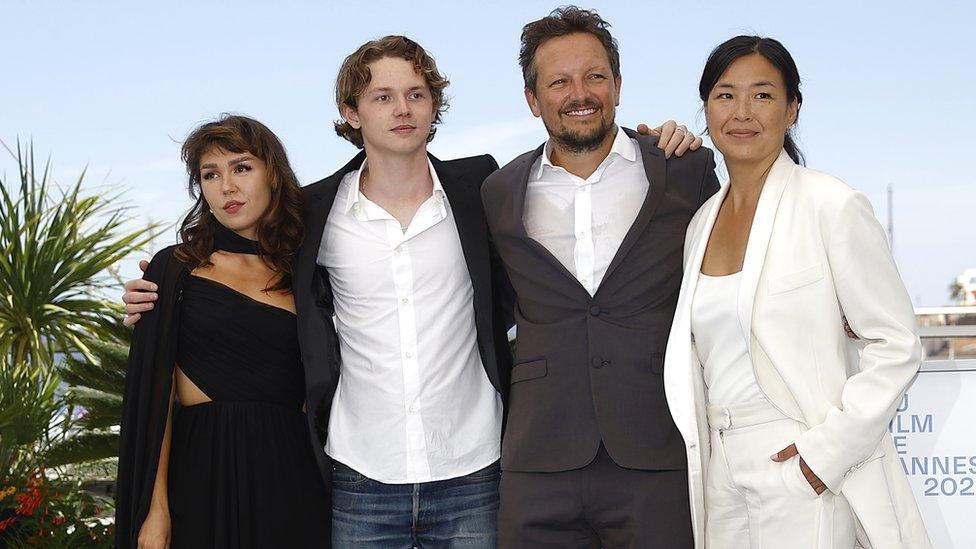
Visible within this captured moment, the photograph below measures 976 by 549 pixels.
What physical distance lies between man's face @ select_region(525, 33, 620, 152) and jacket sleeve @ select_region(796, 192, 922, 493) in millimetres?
830

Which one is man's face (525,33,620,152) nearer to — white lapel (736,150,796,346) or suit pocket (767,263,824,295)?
white lapel (736,150,796,346)

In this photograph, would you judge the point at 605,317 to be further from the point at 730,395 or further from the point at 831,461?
the point at 831,461

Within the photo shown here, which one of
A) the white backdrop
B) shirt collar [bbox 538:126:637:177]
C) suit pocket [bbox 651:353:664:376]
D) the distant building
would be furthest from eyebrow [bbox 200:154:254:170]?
the distant building

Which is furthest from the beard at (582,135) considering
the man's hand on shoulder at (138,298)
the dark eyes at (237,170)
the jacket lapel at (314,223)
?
the man's hand on shoulder at (138,298)

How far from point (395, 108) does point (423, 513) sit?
1.21 metres

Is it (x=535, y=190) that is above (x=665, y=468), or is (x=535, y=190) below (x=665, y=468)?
above

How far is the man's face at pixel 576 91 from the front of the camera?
10.2ft

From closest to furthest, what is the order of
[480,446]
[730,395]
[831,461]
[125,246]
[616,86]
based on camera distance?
[831,461]
[730,395]
[480,446]
[616,86]
[125,246]

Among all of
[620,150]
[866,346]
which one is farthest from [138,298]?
[866,346]

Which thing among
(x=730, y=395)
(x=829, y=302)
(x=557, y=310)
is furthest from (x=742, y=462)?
(x=557, y=310)

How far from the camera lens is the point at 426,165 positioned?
11.0 ft

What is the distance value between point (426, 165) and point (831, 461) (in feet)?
5.07

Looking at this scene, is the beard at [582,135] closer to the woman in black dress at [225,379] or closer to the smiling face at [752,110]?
the smiling face at [752,110]

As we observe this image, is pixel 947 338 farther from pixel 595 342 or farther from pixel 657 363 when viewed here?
pixel 595 342
